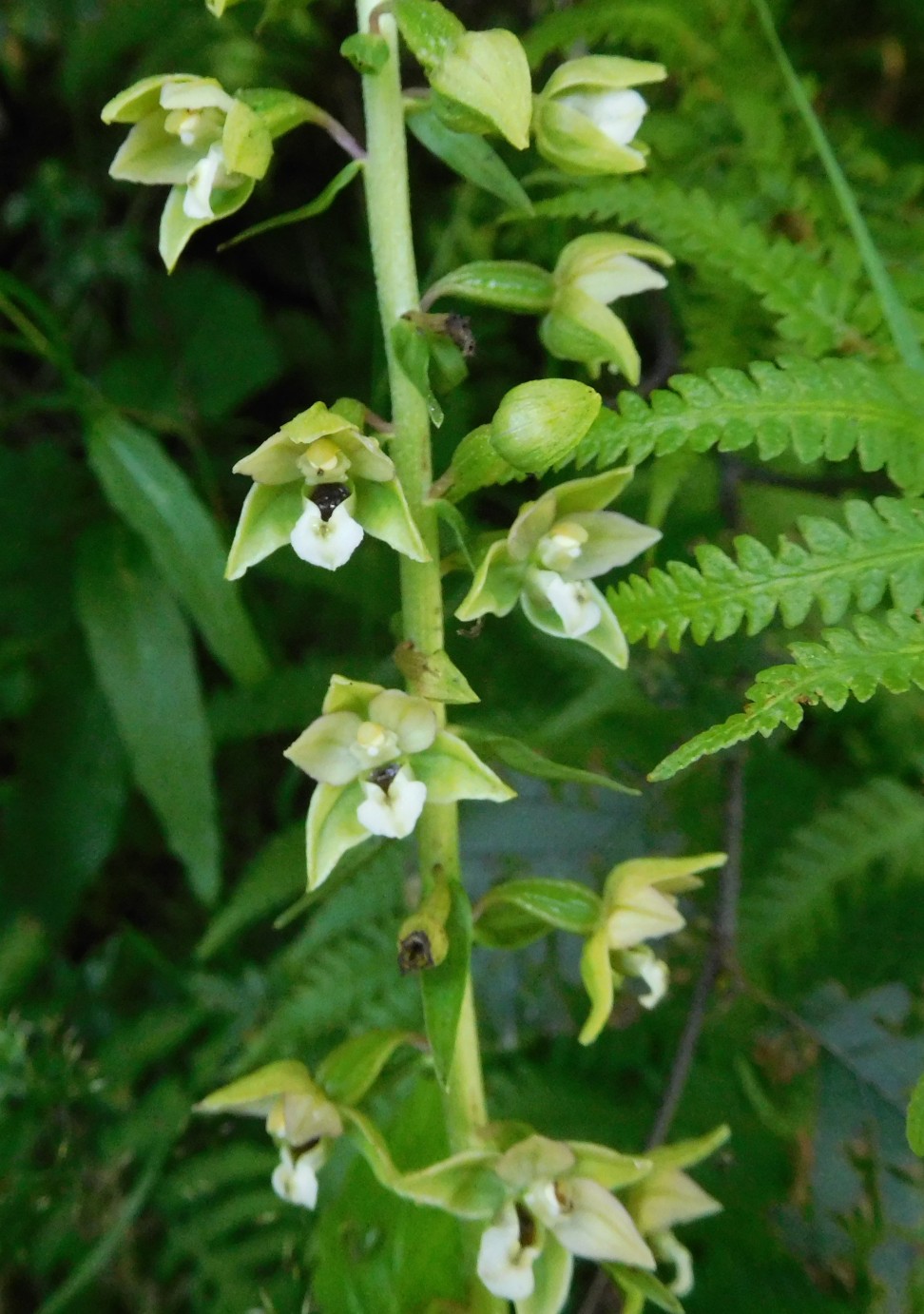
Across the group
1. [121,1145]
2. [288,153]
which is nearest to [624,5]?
[288,153]

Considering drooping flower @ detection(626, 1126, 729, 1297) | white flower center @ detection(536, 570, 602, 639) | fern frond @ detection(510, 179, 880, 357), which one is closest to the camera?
white flower center @ detection(536, 570, 602, 639)

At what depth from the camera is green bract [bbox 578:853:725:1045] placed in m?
1.34

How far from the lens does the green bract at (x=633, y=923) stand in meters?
1.34

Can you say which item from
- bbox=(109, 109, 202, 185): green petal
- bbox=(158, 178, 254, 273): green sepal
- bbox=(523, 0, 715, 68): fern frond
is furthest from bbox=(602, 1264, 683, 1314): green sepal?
bbox=(523, 0, 715, 68): fern frond

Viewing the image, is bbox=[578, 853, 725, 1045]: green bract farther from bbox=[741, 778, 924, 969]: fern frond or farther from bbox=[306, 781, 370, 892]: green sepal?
bbox=[741, 778, 924, 969]: fern frond

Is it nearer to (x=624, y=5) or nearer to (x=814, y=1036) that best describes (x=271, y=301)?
(x=624, y=5)

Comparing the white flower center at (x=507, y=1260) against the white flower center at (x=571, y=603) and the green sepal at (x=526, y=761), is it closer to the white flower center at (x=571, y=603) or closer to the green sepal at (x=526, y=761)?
the green sepal at (x=526, y=761)

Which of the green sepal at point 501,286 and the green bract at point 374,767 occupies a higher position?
the green sepal at point 501,286

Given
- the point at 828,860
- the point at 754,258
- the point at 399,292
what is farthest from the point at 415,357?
the point at 828,860

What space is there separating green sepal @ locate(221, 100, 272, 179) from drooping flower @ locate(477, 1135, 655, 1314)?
3.28 ft

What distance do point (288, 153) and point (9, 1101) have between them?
2051 millimetres

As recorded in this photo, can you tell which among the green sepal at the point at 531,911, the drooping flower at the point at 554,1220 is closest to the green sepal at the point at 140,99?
the green sepal at the point at 531,911

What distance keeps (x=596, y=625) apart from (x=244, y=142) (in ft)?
1.93

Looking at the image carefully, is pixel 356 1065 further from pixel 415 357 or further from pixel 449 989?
pixel 415 357
